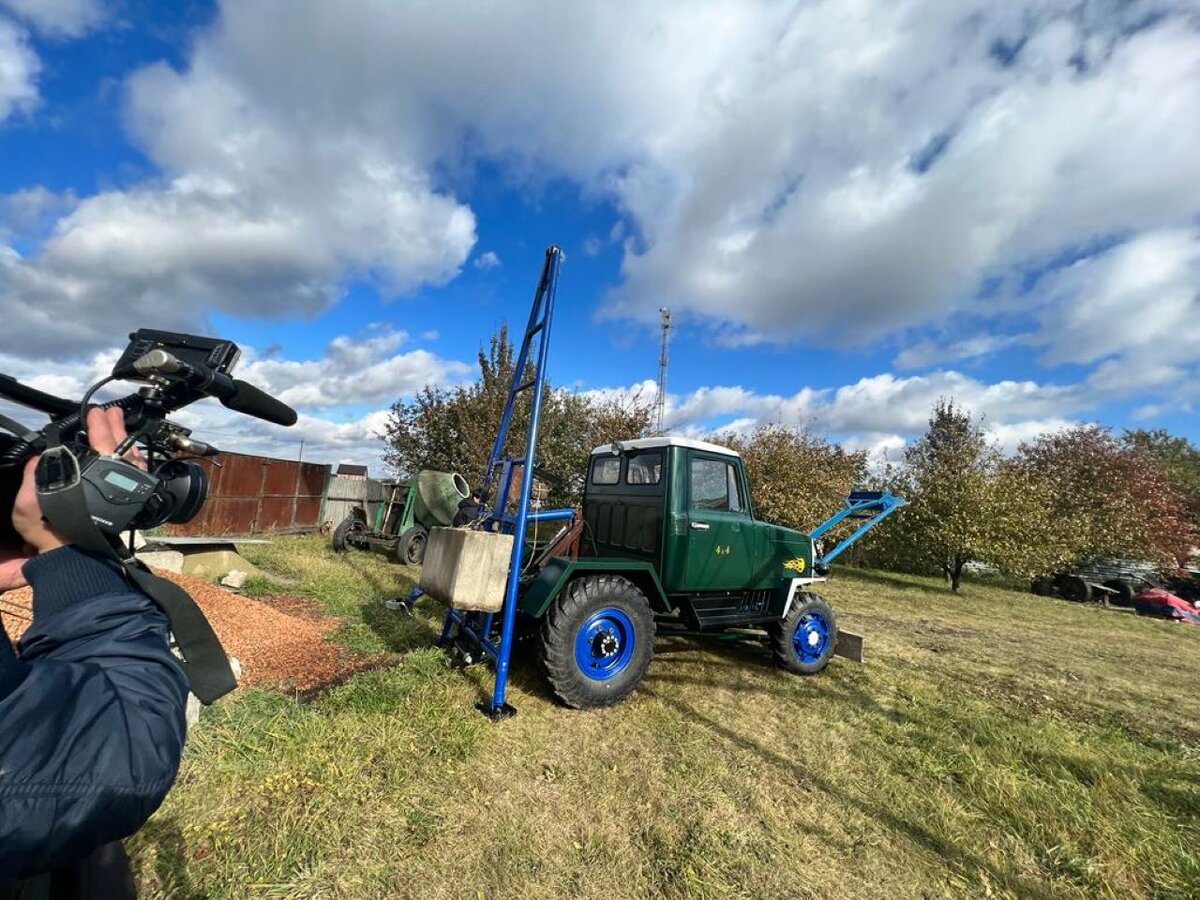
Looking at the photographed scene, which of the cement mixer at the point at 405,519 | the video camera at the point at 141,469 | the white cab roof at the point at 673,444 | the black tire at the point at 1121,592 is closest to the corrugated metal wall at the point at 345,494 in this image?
the cement mixer at the point at 405,519

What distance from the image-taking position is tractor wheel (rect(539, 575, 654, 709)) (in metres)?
4.10

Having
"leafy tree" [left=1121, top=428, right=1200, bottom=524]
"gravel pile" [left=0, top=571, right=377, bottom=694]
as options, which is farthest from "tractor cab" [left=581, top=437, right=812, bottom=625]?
"leafy tree" [left=1121, top=428, right=1200, bottom=524]

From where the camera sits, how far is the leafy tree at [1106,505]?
671 inches

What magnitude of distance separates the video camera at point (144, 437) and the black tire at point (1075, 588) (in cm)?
2274

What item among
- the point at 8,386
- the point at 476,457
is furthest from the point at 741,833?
the point at 476,457

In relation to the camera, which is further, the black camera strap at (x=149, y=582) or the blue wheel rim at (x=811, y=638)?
the blue wheel rim at (x=811, y=638)

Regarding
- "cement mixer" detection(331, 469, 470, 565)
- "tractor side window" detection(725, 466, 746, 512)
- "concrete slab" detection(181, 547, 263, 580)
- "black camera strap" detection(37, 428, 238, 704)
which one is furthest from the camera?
"cement mixer" detection(331, 469, 470, 565)

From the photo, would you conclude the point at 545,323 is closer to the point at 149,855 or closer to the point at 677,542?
the point at 677,542

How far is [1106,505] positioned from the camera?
1923 cm

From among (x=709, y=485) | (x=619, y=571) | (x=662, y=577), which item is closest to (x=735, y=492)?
(x=709, y=485)

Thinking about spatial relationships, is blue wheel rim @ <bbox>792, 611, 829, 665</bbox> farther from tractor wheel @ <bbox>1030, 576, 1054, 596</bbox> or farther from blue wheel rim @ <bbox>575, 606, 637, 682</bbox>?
tractor wheel @ <bbox>1030, 576, 1054, 596</bbox>

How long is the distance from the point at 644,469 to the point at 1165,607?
1747 cm

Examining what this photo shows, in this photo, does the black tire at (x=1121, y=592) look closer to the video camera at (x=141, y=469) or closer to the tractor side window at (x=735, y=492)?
the tractor side window at (x=735, y=492)

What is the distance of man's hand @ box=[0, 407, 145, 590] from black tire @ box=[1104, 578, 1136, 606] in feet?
77.4
